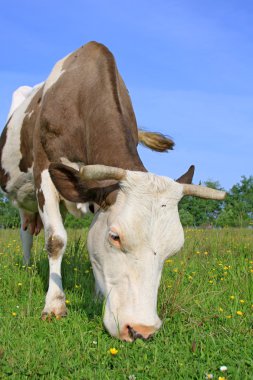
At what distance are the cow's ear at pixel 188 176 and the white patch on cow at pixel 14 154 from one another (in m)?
2.51

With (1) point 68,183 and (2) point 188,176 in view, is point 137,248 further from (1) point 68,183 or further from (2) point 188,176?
(2) point 188,176

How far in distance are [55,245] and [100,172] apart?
154 centimetres

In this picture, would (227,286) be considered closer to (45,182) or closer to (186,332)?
(186,332)

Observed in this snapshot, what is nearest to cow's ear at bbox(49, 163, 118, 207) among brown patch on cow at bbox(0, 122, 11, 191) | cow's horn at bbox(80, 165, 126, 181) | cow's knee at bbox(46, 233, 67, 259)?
cow's horn at bbox(80, 165, 126, 181)

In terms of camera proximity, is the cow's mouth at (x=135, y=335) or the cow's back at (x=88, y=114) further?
the cow's back at (x=88, y=114)

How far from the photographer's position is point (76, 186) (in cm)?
473

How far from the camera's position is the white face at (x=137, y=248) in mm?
3928

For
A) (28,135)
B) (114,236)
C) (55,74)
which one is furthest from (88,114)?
(114,236)

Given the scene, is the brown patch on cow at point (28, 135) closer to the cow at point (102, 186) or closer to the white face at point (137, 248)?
the cow at point (102, 186)

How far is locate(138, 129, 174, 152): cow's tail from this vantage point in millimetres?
7859

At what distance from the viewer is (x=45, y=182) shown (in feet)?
19.0

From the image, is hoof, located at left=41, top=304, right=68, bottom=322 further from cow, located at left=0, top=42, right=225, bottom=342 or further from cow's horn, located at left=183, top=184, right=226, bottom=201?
cow's horn, located at left=183, top=184, right=226, bottom=201

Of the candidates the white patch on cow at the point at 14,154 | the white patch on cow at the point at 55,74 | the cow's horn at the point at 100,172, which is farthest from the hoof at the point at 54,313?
the white patch on cow at the point at 55,74

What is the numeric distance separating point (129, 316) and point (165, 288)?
4.71 ft
